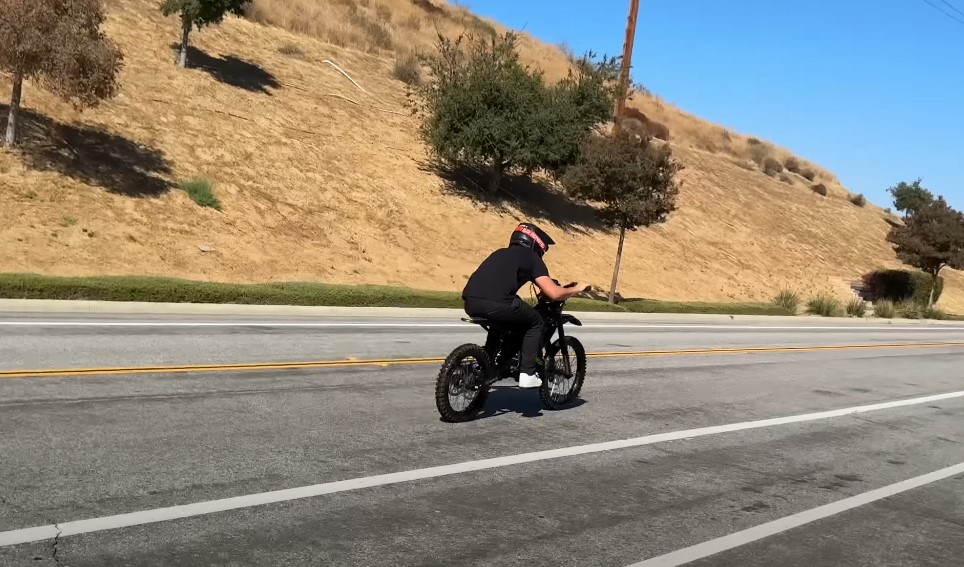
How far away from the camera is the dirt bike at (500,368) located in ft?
26.0

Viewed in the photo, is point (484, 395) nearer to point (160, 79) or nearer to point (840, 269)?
point (160, 79)

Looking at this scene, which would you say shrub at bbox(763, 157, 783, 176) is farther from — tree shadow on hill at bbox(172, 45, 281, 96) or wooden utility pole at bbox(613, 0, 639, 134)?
tree shadow on hill at bbox(172, 45, 281, 96)

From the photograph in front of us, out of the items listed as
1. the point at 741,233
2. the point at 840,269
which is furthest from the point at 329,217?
the point at 840,269

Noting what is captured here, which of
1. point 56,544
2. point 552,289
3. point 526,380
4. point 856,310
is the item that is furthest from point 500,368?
point 856,310

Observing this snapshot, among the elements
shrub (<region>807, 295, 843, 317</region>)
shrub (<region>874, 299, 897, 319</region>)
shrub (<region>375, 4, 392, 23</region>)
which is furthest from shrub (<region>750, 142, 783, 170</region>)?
shrub (<region>807, 295, 843, 317</region>)

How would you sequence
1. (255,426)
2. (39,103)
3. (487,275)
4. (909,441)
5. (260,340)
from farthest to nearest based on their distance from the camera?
(39,103)
(260,340)
(909,441)
(487,275)
(255,426)

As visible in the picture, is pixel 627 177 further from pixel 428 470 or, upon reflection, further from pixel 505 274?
pixel 428 470

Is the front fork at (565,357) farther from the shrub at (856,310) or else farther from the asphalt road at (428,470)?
the shrub at (856,310)

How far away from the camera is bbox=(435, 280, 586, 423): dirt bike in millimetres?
7930

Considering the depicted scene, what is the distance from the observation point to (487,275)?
8.16 m

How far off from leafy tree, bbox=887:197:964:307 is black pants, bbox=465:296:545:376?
4239 cm

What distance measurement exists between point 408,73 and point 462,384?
38.7 metres

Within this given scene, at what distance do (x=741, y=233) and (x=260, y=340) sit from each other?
1576 inches

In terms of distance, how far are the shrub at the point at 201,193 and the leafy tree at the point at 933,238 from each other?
3491cm
